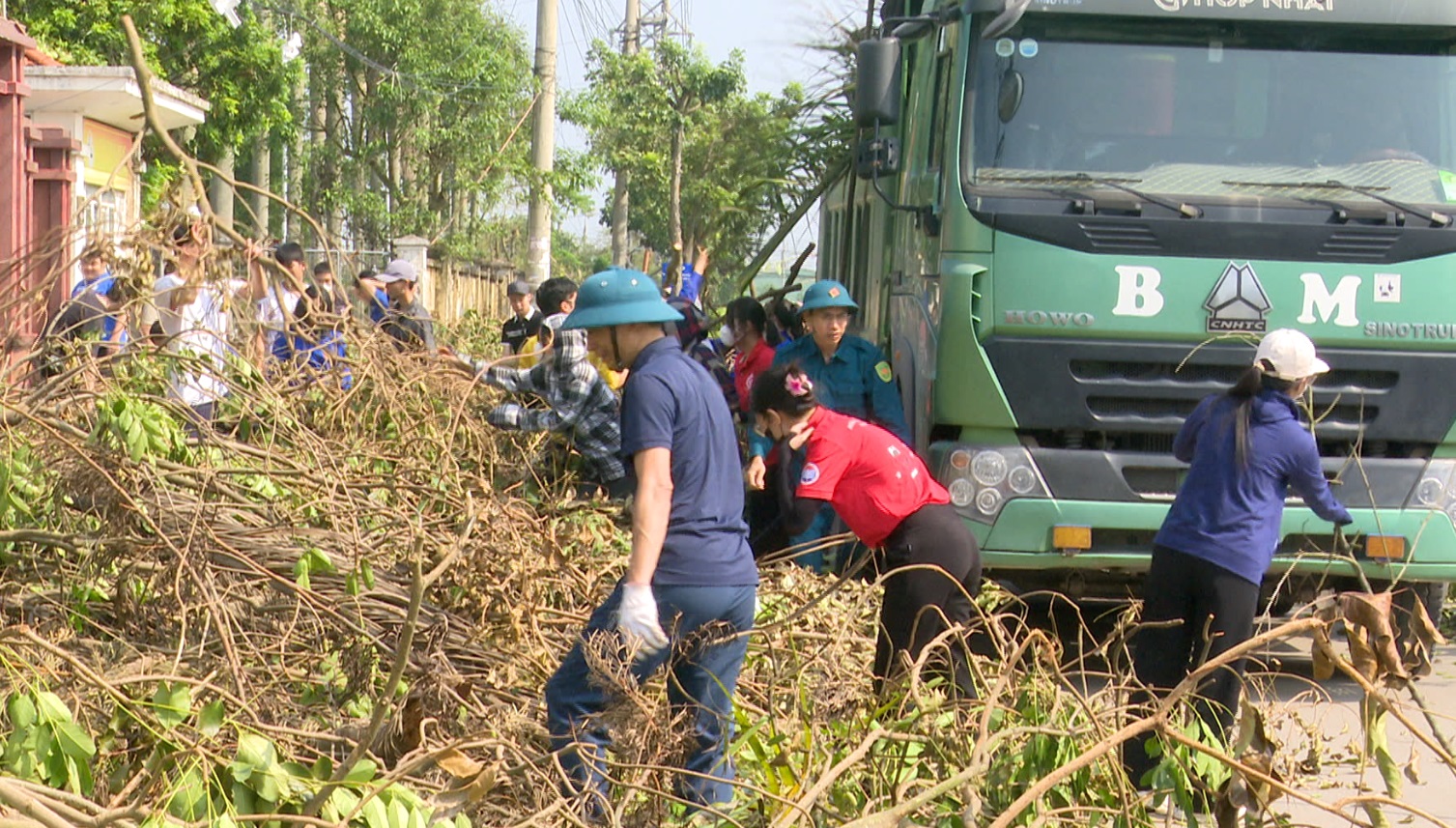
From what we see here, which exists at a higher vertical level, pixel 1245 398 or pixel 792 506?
pixel 1245 398

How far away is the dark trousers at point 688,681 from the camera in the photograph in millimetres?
4629

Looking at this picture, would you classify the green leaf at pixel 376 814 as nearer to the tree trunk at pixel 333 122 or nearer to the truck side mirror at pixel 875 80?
the truck side mirror at pixel 875 80

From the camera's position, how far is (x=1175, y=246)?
7.53 meters

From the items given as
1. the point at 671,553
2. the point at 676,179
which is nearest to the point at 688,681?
the point at 671,553

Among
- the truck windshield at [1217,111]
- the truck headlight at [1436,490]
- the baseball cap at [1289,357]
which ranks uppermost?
the truck windshield at [1217,111]

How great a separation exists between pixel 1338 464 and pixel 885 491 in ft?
9.35

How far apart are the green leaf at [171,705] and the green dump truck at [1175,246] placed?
414 centimetres

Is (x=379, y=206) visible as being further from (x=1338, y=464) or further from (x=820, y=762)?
(x=820, y=762)

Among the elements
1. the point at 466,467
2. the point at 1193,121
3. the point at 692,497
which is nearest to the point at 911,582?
the point at 692,497

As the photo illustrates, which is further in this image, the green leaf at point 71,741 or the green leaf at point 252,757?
the green leaf at point 71,741

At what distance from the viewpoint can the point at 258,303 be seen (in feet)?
25.3

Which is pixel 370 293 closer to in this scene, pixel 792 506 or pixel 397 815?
pixel 792 506

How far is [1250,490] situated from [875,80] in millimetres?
2716

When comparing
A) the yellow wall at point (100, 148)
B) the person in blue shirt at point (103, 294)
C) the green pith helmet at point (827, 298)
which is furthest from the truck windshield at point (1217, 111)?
the yellow wall at point (100, 148)
